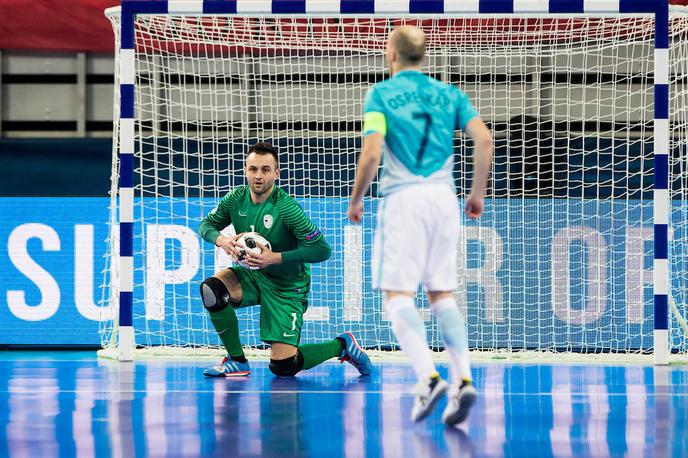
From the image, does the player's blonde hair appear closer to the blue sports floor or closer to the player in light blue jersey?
the player in light blue jersey

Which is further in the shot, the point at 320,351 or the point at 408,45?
the point at 320,351

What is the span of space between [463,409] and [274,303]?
7.71ft

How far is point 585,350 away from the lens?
27.5ft

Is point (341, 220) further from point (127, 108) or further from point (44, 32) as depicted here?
point (44, 32)

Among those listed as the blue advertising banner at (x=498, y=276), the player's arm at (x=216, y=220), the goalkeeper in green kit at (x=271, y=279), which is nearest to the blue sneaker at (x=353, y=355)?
the goalkeeper in green kit at (x=271, y=279)

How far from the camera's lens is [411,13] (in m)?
6.80

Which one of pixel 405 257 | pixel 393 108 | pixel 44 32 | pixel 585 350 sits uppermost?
pixel 44 32

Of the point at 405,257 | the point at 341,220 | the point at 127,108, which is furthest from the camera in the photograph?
the point at 341,220

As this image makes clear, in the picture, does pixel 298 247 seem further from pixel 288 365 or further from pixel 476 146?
pixel 476 146

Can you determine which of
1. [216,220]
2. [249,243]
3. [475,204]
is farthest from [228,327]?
[475,204]

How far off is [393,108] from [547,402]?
1855 millimetres

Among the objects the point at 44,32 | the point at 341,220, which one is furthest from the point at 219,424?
the point at 44,32

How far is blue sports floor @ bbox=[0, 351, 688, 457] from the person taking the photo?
12.4ft

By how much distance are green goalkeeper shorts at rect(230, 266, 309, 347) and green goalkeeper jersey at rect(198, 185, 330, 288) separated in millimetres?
51
